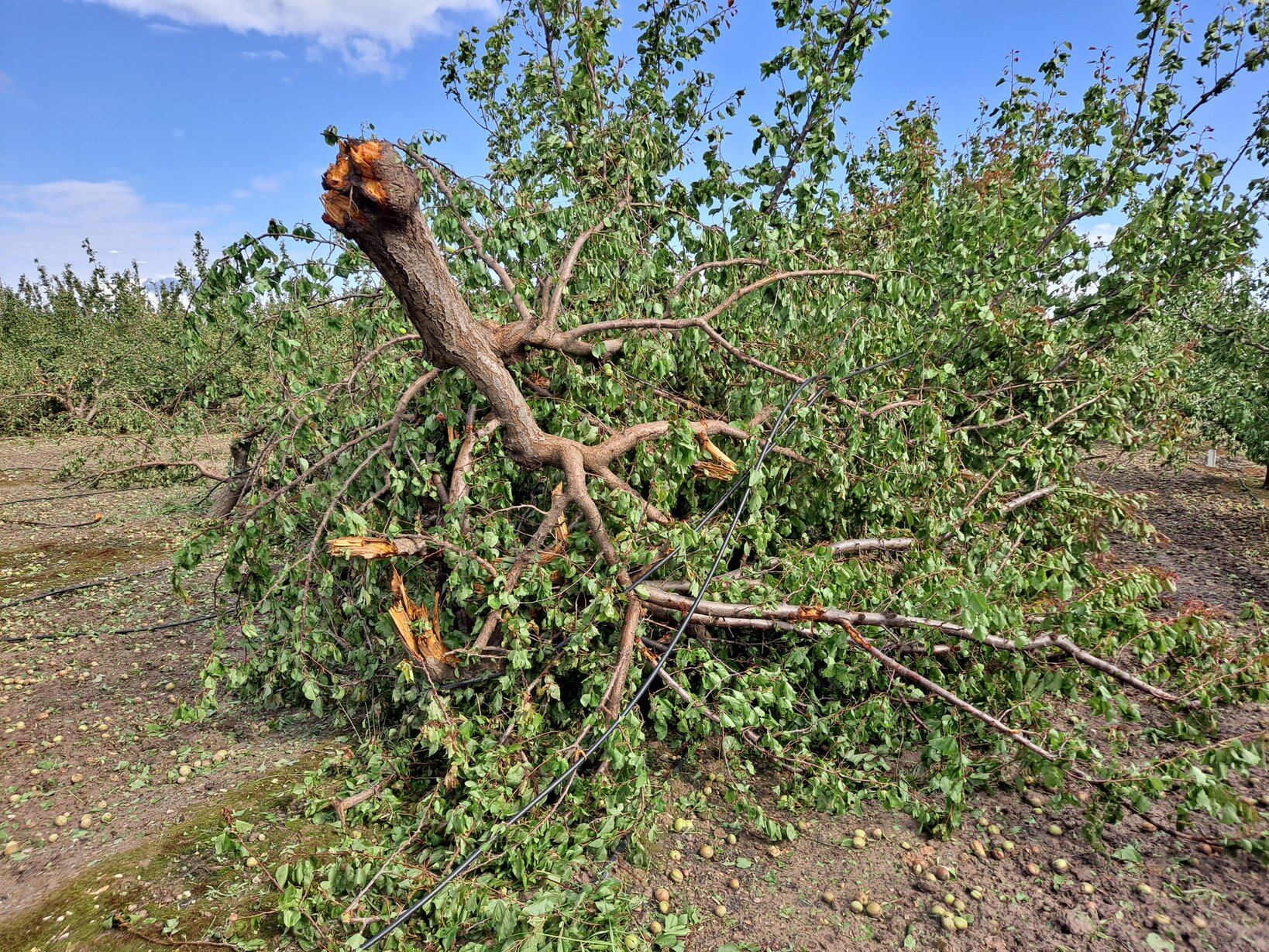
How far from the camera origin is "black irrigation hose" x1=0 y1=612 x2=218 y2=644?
4211 millimetres

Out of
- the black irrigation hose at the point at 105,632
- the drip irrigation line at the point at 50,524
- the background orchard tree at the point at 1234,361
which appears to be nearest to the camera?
the drip irrigation line at the point at 50,524

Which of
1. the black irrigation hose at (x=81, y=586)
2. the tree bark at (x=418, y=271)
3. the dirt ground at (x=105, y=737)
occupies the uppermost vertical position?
the tree bark at (x=418, y=271)

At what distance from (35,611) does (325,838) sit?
3.60 meters

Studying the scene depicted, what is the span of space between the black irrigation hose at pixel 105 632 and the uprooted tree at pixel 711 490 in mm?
741

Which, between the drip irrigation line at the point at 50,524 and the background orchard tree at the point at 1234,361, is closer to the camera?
the drip irrigation line at the point at 50,524

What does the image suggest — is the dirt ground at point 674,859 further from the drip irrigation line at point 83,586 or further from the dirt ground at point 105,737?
the drip irrigation line at point 83,586

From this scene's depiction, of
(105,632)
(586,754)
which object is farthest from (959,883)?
(105,632)

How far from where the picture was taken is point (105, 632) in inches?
171

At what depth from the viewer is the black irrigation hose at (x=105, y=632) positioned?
4.21 metres

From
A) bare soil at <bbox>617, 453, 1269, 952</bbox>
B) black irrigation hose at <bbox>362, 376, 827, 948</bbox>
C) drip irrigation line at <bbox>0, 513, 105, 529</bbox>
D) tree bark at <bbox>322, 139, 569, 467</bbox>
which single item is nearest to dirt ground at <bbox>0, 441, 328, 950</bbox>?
drip irrigation line at <bbox>0, 513, 105, 529</bbox>

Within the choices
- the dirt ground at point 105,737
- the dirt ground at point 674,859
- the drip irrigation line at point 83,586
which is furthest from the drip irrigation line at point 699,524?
the drip irrigation line at point 83,586

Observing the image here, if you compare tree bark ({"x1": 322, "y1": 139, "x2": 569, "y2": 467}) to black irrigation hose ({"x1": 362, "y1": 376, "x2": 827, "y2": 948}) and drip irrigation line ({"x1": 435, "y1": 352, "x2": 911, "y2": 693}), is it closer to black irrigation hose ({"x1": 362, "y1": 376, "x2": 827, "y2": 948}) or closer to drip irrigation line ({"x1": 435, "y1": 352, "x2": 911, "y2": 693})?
drip irrigation line ({"x1": 435, "y1": 352, "x2": 911, "y2": 693})

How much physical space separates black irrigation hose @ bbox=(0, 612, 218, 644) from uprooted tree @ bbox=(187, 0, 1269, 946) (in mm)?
741

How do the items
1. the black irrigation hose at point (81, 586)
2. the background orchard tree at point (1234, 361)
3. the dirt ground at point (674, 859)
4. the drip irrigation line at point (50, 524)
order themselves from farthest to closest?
the background orchard tree at point (1234, 361), the black irrigation hose at point (81, 586), the drip irrigation line at point (50, 524), the dirt ground at point (674, 859)
